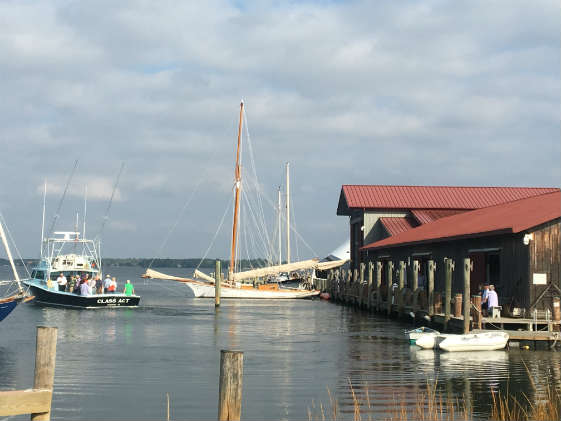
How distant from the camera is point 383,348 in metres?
25.7

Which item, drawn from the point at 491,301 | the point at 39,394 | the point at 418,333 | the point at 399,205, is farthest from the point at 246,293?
the point at 39,394

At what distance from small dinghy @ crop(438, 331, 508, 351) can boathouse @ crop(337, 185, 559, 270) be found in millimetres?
27604

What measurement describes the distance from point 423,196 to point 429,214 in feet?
10.2

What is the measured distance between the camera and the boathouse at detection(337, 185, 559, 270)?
54188 mm

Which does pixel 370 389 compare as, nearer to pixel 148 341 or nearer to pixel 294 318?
pixel 148 341

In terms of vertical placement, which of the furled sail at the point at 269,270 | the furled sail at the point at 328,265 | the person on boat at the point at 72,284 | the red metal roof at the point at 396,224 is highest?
the red metal roof at the point at 396,224

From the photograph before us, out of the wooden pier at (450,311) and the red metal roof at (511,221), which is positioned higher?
the red metal roof at (511,221)

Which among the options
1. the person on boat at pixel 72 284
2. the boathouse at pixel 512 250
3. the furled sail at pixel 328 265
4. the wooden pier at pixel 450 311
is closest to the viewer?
the wooden pier at pixel 450 311

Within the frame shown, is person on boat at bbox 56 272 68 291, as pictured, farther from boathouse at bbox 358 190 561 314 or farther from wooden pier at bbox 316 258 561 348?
boathouse at bbox 358 190 561 314

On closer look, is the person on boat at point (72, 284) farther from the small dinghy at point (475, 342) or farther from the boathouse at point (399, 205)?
the small dinghy at point (475, 342)

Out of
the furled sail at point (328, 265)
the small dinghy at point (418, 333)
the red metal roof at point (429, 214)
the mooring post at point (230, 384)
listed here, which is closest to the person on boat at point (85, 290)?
the red metal roof at point (429, 214)

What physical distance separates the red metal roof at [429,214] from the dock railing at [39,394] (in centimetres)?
4266

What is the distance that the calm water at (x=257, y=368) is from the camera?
15906 mm

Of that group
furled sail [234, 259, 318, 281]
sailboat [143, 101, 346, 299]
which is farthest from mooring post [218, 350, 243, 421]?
furled sail [234, 259, 318, 281]
